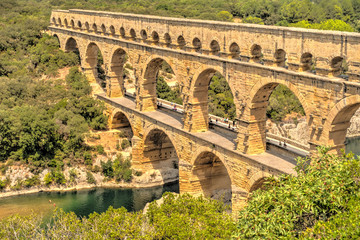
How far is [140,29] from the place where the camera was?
4097 centimetres

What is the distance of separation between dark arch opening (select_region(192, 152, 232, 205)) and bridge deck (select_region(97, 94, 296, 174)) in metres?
1.49

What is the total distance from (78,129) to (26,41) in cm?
2445

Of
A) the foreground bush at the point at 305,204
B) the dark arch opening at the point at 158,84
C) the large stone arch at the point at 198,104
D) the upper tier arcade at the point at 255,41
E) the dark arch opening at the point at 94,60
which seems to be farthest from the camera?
the dark arch opening at the point at 94,60

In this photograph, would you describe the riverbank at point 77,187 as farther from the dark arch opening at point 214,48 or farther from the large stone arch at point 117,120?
the dark arch opening at point 214,48

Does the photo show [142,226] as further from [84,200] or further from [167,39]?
[167,39]

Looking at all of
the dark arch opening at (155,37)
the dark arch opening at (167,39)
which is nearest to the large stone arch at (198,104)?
the dark arch opening at (167,39)

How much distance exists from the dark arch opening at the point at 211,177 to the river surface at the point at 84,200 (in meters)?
5.32

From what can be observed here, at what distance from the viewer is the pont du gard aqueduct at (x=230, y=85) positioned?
82.2 ft

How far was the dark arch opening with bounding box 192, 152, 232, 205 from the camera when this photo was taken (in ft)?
115

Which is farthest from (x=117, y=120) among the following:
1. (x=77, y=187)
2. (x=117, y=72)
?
(x=77, y=187)

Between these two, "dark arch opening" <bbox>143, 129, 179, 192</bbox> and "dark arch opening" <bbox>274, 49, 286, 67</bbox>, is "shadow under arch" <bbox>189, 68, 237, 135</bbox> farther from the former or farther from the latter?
"dark arch opening" <bbox>143, 129, 179, 192</bbox>

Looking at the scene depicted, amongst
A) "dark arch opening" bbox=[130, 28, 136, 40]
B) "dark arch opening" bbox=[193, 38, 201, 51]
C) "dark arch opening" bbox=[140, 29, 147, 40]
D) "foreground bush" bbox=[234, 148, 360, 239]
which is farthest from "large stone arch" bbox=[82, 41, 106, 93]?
"foreground bush" bbox=[234, 148, 360, 239]

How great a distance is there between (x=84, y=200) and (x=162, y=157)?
323 inches

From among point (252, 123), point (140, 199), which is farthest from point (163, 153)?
point (252, 123)
